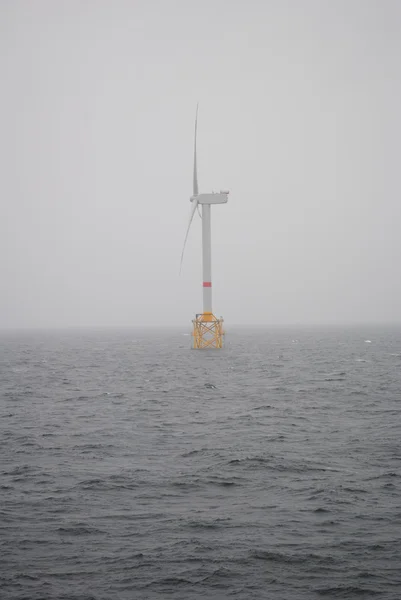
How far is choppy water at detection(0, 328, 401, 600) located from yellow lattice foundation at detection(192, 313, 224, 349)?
63209 millimetres

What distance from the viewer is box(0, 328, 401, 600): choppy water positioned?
52.5ft

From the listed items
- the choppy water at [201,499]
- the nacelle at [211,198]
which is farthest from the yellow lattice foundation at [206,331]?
the choppy water at [201,499]

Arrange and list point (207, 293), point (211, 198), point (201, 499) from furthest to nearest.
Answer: point (211, 198) < point (207, 293) < point (201, 499)

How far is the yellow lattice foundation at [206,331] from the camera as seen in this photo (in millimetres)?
112375

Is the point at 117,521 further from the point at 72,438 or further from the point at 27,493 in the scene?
the point at 72,438

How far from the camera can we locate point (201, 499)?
22.8 m

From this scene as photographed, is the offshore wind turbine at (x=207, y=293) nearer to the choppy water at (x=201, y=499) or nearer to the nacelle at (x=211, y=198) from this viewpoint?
the nacelle at (x=211, y=198)

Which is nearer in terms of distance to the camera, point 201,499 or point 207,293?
point 201,499

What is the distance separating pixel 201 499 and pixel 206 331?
91.8 meters

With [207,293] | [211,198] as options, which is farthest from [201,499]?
[211,198]

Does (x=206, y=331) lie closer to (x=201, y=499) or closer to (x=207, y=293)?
(x=207, y=293)

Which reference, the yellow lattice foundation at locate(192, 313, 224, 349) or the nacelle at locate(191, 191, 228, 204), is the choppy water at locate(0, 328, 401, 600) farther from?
the nacelle at locate(191, 191, 228, 204)

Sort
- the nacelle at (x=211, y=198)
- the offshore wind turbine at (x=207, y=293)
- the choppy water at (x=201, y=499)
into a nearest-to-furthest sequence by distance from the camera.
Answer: the choppy water at (x=201, y=499)
the offshore wind turbine at (x=207, y=293)
the nacelle at (x=211, y=198)

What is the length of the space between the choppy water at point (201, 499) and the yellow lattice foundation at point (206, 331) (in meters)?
63.2
